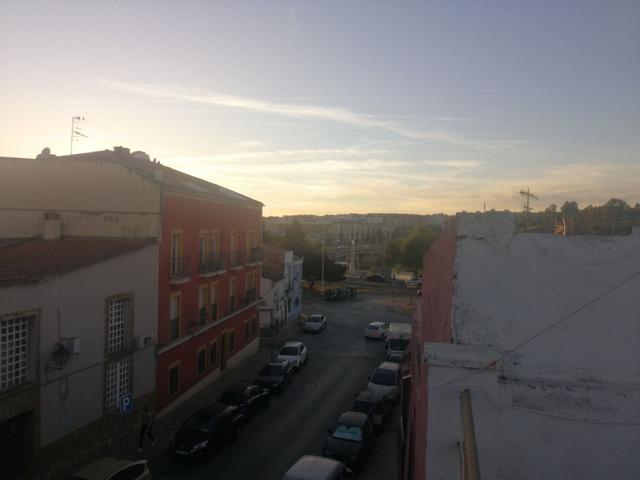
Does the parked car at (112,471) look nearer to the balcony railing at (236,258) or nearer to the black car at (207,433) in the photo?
the black car at (207,433)

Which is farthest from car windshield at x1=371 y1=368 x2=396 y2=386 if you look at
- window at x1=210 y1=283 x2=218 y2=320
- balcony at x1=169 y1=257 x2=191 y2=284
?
balcony at x1=169 y1=257 x2=191 y2=284

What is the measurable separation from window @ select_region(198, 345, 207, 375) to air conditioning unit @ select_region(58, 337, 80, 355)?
9.59 meters

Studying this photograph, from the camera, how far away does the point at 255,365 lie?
30422 millimetres

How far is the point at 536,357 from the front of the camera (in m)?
4.58

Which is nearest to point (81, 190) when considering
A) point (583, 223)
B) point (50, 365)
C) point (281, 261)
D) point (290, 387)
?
point (50, 365)

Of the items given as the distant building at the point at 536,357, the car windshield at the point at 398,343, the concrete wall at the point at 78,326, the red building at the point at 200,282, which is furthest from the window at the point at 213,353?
the distant building at the point at 536,357

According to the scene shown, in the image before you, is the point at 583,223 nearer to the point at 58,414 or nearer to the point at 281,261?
the point at 58,414

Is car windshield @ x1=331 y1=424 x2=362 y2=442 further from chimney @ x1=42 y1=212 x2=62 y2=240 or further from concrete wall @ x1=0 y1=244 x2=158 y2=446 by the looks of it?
chimney @ x1=42 y1=212 x2=62 y2=240

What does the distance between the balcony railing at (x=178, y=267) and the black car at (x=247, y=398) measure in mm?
4931

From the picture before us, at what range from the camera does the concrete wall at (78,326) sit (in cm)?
1420

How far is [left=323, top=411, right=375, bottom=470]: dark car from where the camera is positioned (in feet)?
54.4

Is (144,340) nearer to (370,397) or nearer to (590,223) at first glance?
(370,397)

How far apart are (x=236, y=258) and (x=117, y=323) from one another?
37.4ft

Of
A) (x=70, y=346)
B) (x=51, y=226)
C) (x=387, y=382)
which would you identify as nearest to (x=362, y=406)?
(x=387, y=382)
